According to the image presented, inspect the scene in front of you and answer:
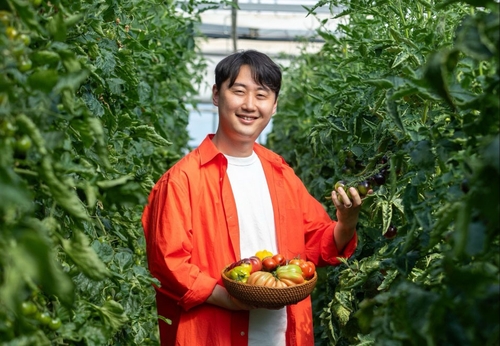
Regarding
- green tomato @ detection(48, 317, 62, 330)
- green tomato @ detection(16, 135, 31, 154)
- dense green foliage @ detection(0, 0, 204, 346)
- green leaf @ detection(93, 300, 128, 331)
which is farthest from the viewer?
green leaf @ detection(93, 300, 128, 331)

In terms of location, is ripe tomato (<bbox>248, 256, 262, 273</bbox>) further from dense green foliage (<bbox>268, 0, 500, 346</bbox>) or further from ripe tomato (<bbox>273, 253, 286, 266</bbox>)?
dense green foliage (<bbox>268, 0, 500, 346</bbox>)

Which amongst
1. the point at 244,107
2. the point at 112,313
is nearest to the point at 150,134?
the point at 244,107

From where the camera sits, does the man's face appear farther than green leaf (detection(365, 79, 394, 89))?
Yes

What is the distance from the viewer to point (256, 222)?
8.96 ft

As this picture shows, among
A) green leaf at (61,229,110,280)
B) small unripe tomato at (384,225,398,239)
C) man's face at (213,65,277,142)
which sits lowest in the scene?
small unripe tomato at (384,225,398,239)

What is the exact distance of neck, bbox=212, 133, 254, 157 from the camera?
2.81 meters

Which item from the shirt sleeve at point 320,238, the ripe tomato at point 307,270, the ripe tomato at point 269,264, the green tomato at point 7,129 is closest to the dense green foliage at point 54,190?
the green tomato at point 7,129

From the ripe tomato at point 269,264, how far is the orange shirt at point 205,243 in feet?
0.55

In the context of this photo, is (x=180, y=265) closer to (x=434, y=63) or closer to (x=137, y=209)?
(x=137, y=209)

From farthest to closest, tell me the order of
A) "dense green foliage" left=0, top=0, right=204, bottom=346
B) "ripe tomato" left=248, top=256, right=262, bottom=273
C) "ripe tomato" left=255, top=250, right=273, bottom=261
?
"ripe tomato" left=255, top=250, right=273, bottom=261 → "ripe tomato" left=248, top=256, right=262, bottom=273 → "dense green foliage" left=0, top=0, right=204, bottom=346

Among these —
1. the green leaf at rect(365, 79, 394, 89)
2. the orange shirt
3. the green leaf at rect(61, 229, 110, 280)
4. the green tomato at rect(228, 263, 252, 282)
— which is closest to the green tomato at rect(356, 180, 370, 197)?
the orange shirt

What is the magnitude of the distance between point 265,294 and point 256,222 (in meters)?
0.42

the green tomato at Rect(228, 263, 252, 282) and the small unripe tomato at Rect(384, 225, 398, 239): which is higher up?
the small unripe tomato at Rect(384, 225, 398, 239)

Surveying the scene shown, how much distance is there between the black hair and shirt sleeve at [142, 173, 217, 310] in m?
0.42
